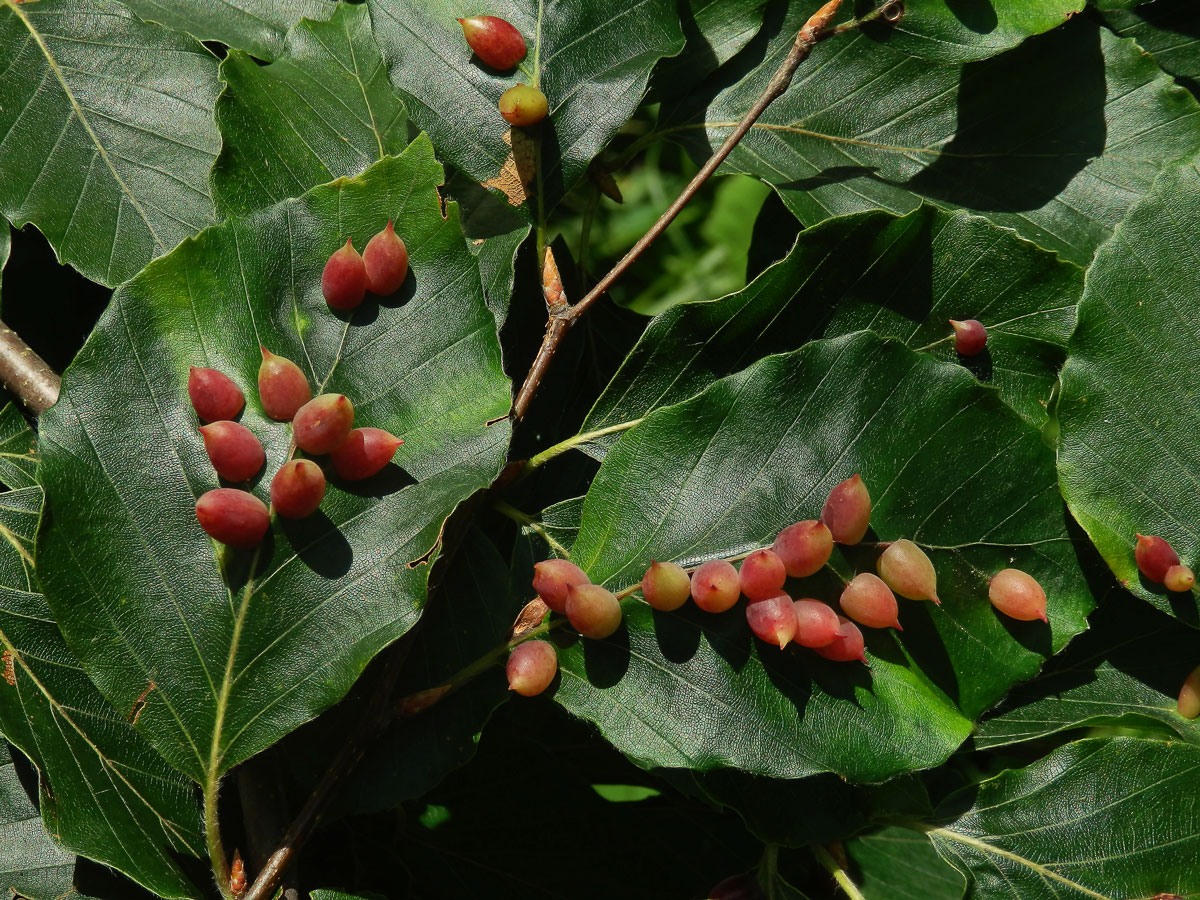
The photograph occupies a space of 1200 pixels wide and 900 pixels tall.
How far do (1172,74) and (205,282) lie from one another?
1361 mm

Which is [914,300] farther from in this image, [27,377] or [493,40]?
[27,377]

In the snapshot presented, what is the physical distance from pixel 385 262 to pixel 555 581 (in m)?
0.37

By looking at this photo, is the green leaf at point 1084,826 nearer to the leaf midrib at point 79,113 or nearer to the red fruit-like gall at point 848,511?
the red fruit-like gall at point 848,511

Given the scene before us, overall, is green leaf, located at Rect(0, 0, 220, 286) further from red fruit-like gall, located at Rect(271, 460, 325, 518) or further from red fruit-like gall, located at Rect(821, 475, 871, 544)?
red fruit-like gall, located at Rect(821, 475, 871, 544)

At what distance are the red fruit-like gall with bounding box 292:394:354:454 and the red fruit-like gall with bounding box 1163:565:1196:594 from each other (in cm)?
88

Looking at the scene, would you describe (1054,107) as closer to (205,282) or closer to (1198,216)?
(1198,216)

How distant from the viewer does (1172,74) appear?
1.50 metres

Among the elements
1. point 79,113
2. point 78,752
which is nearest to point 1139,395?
point 78,752

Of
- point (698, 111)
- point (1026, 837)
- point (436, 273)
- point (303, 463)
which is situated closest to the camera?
point (303, 463)

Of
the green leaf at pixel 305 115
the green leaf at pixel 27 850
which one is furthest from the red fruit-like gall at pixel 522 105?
the green leaf at pixel 27 850

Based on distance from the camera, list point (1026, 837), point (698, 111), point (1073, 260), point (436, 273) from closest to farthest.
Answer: point (436, 273)
point (1026, 837)
point (1073, 260)
point (698, 111)

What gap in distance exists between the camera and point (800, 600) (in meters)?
1.08

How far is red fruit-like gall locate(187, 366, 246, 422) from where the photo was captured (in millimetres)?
1023

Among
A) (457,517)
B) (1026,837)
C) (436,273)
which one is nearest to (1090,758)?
(1026,837)
